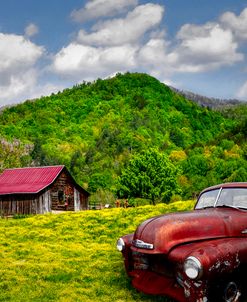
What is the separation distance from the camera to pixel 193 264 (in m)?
7.63

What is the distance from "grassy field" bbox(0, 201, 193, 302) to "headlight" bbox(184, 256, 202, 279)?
6.61 ft

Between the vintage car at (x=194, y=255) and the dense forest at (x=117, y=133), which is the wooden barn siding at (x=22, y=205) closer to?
the dense forest at (x=117, y=133)

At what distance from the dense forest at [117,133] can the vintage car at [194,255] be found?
5400cm

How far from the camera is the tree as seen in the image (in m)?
56.2

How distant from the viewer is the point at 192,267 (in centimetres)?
765

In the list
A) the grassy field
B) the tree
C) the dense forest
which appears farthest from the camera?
the dense forest

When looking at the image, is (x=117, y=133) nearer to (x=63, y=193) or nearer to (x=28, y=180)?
(x=63, y=193)

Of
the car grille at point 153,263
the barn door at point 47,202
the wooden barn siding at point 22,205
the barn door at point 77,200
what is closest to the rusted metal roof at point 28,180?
the wooden barn siding at point 22,205

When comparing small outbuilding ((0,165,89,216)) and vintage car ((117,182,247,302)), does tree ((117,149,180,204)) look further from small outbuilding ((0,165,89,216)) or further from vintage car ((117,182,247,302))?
vintage car ((117,182,247,302))

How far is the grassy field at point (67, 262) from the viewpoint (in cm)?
1026

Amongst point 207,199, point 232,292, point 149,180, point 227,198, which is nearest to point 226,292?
point 232,292

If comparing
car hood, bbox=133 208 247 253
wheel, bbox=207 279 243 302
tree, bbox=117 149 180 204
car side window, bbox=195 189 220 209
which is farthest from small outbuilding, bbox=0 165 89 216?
wheel, bbox=207 279 243 302

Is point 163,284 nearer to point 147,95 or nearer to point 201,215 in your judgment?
point 201,215

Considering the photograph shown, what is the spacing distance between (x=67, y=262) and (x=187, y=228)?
6.16 metres
